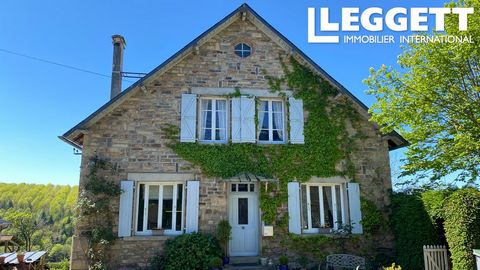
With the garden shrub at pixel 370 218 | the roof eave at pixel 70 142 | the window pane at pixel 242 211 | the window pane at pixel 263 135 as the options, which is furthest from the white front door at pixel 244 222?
the roof eave at pixel 70 142

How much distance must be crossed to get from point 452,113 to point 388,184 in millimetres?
2804

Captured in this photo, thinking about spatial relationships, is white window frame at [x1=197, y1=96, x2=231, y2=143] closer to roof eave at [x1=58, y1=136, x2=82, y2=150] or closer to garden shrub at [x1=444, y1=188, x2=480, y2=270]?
roof eave at [x1=58, y1=136, x2=82, y2=150]

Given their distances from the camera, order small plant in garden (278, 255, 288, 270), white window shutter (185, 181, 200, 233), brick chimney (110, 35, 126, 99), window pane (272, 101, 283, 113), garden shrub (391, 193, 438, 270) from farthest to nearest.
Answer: brick chimney (110, 35, 126, 99), window pane (272, 101, 283, 113), white window shutter (185, 181, 200, 233), small plant in garden (278, 255, 288, 270), garden shrub (391, 193, 438, 270)

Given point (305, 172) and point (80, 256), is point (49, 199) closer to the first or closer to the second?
point (80, 256)

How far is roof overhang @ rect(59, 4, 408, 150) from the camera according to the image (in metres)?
10.3

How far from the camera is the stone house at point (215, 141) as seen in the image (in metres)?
10.1

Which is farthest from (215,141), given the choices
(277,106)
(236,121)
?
(277,106)

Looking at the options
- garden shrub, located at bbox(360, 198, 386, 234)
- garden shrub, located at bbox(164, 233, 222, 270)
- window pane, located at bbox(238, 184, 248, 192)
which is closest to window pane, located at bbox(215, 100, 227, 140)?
window pane, located at bbox(238, 184, 248, 192)

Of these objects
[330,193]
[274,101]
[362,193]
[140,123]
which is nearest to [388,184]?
[362,193]

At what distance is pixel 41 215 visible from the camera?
34281mm

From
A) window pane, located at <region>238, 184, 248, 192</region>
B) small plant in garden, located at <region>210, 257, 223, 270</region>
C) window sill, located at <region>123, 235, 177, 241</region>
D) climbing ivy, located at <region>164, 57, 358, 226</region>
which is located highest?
climbing ivy, located at <region>164, 57, 358, 226</region>

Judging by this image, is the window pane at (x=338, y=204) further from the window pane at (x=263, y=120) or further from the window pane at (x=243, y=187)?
the window pane at (x=263, y=120)

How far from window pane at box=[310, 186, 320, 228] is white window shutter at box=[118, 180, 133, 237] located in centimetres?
517

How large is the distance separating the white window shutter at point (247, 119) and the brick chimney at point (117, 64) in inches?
178
